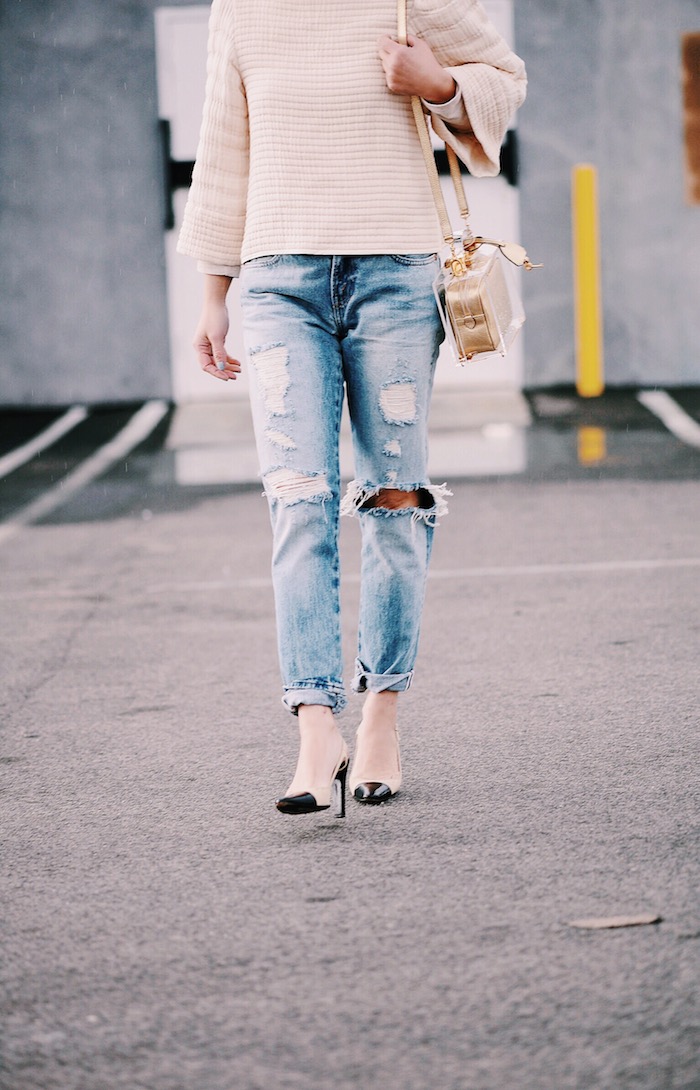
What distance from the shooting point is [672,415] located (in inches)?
438

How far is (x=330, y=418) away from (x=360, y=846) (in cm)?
84

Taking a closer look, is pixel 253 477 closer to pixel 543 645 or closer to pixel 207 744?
pixel 543 645

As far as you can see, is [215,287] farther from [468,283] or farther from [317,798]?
[317,798]

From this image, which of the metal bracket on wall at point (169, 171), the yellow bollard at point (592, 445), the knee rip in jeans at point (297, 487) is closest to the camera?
the knee rip in jeans at point (297, 487)

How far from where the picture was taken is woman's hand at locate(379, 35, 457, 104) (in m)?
2.84

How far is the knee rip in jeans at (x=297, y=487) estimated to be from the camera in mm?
2947

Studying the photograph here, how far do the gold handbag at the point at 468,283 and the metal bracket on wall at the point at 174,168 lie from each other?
35.4 ft

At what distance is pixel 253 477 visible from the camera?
878 centimetres

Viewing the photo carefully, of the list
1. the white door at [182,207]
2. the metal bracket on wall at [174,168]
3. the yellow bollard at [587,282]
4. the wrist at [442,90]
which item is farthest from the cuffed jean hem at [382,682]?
the metal bracket on wall at [174,168]

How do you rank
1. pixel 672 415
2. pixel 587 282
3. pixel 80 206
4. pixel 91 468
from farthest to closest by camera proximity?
pixel 80 206 → pixel 587 282 → pixel 672 415 → pixel 91 468

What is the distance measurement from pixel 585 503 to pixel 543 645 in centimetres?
290

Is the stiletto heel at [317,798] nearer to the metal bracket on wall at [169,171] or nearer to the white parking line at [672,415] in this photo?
the white parking line at [672,415]

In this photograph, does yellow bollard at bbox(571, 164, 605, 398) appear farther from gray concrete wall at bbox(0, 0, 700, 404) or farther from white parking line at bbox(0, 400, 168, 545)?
white parking line at bbox(0, 400, 168, 545)

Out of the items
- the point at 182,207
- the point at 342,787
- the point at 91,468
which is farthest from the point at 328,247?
the point at 182,207
